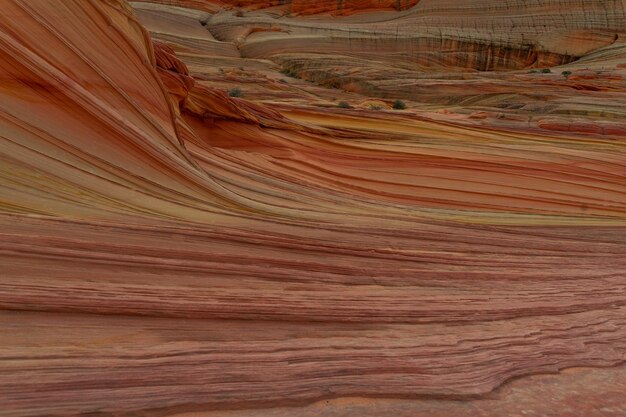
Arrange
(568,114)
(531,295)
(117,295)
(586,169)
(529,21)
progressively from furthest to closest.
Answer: (529,21), (568,114), (586,169), (531,295), (117,295)

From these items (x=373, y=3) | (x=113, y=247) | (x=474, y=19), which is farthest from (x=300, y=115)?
(x=373, y=3)

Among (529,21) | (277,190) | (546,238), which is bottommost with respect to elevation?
(546,238)

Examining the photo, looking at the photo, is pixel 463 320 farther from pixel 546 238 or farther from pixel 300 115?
pixel 300 115

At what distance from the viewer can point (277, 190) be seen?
6.14 m

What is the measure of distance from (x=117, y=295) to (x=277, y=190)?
9.80ft

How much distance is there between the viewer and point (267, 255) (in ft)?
13.9

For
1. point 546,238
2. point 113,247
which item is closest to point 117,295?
point 113,247

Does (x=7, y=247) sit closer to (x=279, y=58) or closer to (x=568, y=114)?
(x=568, y=114)

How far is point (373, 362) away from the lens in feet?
10.8

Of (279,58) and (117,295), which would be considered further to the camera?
(279,58)

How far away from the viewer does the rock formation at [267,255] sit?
9.73ft

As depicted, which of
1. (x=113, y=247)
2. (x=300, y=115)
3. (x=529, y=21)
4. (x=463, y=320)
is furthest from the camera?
(x=529, y=21)

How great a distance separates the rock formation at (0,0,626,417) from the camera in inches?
117

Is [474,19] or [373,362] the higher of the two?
[474,19]
